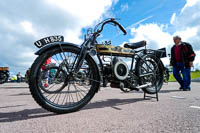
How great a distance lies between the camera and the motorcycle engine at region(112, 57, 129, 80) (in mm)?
2541

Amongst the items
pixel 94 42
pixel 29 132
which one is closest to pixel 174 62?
pixel 94 42

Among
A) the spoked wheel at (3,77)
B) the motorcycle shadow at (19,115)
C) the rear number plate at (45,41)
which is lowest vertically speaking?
the motorcycle shadow at (19,115)

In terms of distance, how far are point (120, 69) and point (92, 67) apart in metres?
0.66

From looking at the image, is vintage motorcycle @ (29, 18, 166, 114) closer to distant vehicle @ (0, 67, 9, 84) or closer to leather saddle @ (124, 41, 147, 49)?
leather saddle @ (124, 41, 147, 49)

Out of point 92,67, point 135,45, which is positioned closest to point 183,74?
point 135,45

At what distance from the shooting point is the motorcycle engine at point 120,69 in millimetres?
2541

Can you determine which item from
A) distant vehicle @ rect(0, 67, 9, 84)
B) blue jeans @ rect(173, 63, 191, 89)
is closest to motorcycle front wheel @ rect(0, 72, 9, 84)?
distant vehicle @ rect(0, 67, 9, 84)

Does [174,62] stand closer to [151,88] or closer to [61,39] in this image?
[151,88]

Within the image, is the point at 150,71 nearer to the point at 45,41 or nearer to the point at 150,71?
the point at 150,71

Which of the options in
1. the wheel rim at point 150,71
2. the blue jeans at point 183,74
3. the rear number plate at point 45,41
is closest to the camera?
the rear number plate at point 45,41

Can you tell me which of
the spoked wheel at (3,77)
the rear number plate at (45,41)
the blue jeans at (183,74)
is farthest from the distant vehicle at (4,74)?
the blue jeans at (183,74)

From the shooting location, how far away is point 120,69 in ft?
8.66

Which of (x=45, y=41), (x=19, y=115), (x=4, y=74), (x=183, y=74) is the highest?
(x=45, y=41)

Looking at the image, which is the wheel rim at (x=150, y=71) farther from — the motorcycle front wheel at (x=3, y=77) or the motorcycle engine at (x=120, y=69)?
the motorcycle front wheel at (x=3, y=77)
